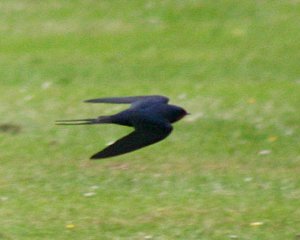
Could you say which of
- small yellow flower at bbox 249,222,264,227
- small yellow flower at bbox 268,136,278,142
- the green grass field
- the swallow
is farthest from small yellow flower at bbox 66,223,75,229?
small yellow flower at bbox 268,136,278,142

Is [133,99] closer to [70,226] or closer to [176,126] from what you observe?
[70,226]

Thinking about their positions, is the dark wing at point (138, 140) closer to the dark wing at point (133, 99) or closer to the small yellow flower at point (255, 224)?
the dark wing at point (133, 99)

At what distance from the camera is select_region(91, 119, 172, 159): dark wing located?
676cm

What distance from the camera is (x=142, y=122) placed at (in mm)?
6953

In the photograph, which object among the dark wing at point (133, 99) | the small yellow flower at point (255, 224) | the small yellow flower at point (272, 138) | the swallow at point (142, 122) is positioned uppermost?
the dark wing at point (133, 99)

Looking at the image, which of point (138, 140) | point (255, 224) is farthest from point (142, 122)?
point (255, 224)

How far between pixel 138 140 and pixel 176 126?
4.02m

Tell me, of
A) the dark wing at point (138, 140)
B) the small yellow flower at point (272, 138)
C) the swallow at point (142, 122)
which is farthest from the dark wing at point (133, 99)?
the small yellow flower at point (272, 138)

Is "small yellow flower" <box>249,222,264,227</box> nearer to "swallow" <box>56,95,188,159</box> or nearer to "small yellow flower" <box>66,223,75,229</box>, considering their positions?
"swallow" <box>56,95,188,159</box>

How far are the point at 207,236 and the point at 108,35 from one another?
8389 mm

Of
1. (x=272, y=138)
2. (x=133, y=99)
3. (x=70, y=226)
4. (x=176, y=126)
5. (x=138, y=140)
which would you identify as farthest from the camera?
(x=176, y=126)

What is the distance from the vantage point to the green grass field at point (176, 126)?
25.1ft

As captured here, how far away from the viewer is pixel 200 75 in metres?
13.3

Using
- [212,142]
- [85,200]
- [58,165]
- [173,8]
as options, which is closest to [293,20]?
[173,8]
